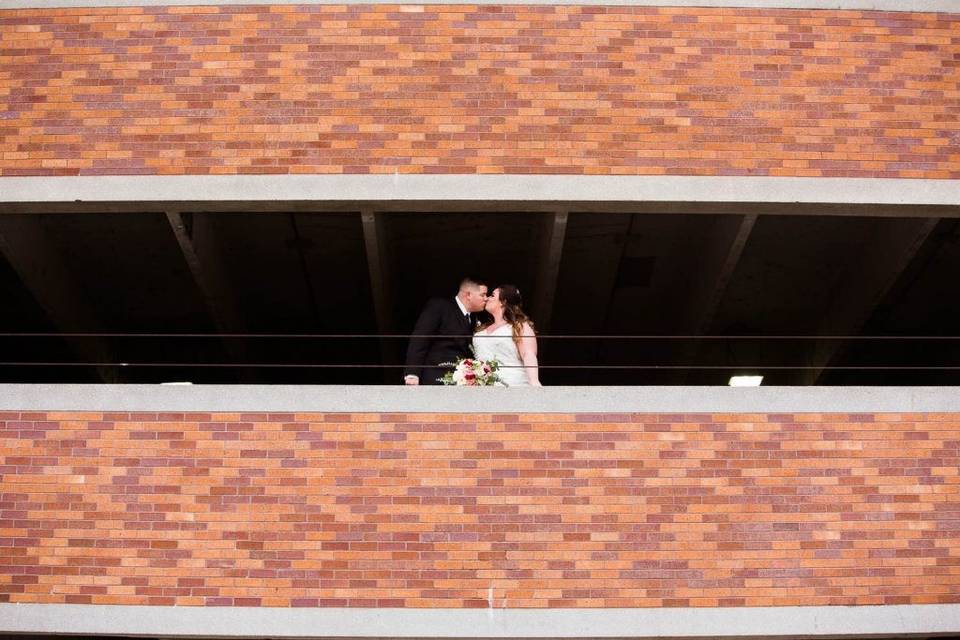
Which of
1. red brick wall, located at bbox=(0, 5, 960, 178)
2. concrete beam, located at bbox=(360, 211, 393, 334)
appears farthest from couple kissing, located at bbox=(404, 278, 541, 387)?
red brick wall, located at bbox=(0, 5, 960, 178)

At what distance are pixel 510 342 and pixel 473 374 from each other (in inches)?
17.4

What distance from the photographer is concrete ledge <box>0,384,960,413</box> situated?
8773 millimetres

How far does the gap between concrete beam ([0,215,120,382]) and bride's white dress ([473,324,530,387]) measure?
13.4 feet

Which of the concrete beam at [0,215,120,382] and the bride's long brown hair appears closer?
the bride's long brown hair

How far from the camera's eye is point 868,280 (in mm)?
10797

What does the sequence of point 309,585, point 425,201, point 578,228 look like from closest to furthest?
point 309,585 < point 425,201 < point 578,228

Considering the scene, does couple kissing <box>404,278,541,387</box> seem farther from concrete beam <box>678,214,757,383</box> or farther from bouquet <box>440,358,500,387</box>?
concrete beam <box>678,214,757,383</box>

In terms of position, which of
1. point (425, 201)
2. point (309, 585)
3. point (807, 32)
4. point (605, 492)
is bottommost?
point (309, 585)

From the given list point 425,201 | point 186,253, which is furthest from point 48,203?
point 425,201

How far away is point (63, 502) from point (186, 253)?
2.46m

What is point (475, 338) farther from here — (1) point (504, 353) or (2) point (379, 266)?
(2) point (379, 266)

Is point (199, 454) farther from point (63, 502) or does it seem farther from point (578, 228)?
point (578, 228)

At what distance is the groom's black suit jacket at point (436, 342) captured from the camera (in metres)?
9.23

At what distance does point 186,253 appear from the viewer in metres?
10.1
